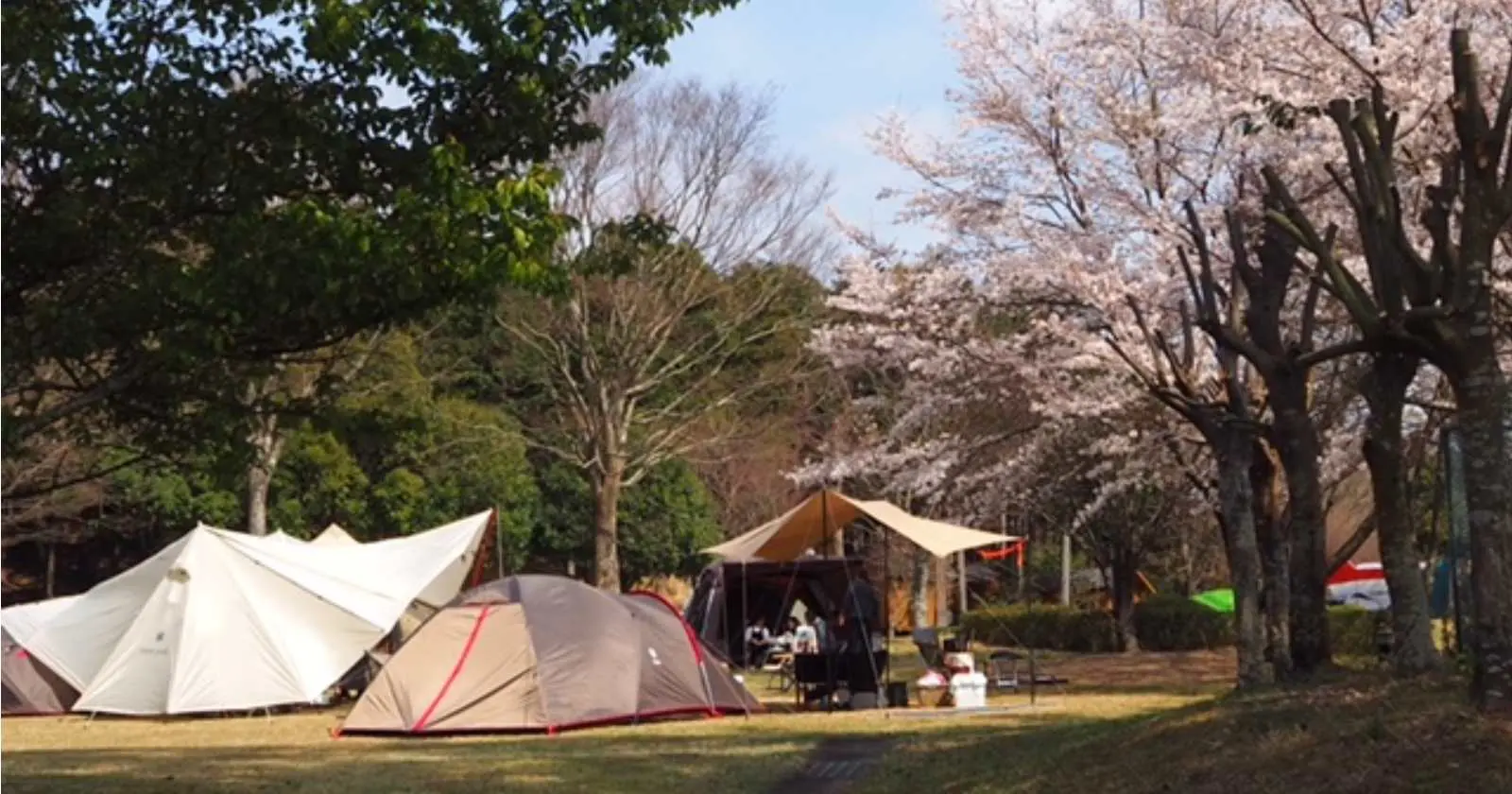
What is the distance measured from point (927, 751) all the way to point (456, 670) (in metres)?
6.10

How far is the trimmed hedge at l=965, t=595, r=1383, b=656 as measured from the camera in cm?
3095

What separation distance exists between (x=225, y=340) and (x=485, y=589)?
402 inches

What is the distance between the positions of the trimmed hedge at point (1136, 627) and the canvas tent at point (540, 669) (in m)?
12.1

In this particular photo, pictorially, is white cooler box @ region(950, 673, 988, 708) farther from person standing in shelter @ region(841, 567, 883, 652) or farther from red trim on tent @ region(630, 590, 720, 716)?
red trim on tent @ region(630, 590, 720, 716)

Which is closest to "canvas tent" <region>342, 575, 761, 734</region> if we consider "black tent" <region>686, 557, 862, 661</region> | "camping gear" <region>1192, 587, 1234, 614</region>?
"black tent" <region>686, 557, 862, 661</region>

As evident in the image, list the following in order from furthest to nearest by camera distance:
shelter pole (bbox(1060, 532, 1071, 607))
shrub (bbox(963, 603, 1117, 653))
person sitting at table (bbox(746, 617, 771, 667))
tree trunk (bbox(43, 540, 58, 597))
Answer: shelter pole (bbox(1060, 532, 1071, 607))
tree trunk (bbox(43, 540, 58, 597))
shrub (bbox(963, 603, 1117, 653))
person sitting at table (bbox(746, 617, 771, 667))

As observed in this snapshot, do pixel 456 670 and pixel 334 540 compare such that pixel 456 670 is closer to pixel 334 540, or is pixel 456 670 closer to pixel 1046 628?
pixel 334 540

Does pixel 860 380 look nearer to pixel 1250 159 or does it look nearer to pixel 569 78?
pixel 1250 159

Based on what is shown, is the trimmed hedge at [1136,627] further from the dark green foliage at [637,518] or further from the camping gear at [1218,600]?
the dark green foliage at [637,518]

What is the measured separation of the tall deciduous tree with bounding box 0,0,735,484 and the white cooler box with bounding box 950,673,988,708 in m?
11.2

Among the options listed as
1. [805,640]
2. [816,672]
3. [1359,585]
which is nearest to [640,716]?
[816,672]

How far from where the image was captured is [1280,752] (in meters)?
8.54

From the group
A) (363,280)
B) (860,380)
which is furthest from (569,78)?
(860,380)

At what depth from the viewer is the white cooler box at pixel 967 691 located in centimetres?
1980
